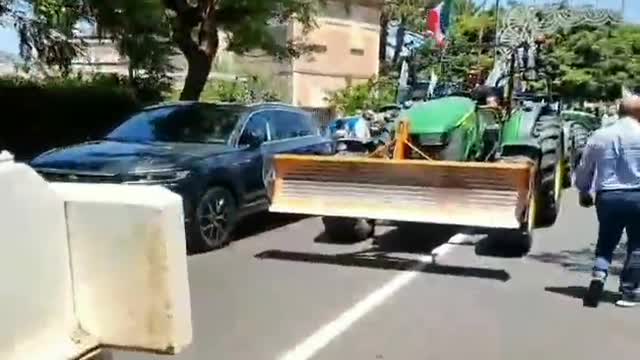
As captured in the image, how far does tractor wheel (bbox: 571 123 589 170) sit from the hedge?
7.98 m

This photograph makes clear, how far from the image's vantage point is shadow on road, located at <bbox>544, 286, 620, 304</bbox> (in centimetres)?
779

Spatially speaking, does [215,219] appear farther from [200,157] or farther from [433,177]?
[433,177]

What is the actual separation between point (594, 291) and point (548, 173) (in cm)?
422

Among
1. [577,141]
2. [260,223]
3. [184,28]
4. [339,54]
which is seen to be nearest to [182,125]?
[260,223]

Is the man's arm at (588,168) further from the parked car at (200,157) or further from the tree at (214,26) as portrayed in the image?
the tree at (214,26)

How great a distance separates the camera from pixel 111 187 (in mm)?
2893

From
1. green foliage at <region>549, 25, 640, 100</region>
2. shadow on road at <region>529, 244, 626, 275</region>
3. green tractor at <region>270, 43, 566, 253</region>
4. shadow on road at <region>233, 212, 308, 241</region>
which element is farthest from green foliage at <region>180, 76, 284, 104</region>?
green foliage at <region>549, 25, 640, 100</region>

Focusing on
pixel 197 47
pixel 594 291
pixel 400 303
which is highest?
pixel 197 47

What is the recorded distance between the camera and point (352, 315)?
7.04 m

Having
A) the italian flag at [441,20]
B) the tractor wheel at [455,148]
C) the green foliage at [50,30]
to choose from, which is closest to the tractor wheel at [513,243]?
the tractor wheel at [455,148]

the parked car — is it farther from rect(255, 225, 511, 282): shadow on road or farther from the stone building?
the stone building

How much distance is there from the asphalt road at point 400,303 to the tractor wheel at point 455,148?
0.97m

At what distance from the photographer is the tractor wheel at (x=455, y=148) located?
1024 cm

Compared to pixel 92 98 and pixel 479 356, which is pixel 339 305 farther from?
pixel 92 98
